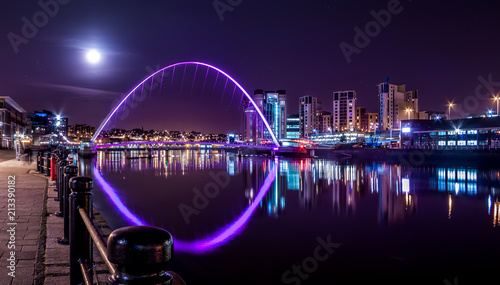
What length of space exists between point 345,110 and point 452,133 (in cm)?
11961

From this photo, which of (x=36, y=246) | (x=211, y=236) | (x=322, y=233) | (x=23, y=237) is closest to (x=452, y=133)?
(x=322, y=233)

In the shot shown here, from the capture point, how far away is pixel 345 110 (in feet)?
648

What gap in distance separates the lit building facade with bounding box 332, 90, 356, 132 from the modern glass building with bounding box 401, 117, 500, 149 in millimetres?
106685

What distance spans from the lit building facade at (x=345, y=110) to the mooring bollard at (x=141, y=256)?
198m

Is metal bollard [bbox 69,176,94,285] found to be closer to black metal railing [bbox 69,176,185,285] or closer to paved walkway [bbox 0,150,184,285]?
paved walkway [bbox 0,150,184,285]

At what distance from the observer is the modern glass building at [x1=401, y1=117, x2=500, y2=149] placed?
222ft

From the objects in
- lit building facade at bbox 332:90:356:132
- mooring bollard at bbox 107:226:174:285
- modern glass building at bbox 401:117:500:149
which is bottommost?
mooring bollard at bbox 107:226:174:285

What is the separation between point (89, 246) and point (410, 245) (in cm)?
1043

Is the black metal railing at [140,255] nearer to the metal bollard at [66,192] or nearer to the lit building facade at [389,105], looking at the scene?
the metal bollard at [66,192]

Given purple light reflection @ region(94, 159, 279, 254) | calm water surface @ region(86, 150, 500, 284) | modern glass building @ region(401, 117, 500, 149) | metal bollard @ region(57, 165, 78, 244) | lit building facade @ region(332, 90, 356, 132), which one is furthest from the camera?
lit building facade @ region(332, 90, 356, 132)

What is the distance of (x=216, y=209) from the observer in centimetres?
1831

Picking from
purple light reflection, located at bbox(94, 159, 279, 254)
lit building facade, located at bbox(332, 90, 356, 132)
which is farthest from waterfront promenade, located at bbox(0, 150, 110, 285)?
lit building facade, located at bbox(332, 90, 356, 132)

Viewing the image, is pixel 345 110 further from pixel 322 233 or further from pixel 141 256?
pixel 141 256

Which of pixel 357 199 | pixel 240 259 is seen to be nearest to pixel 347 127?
pixel 357 199
